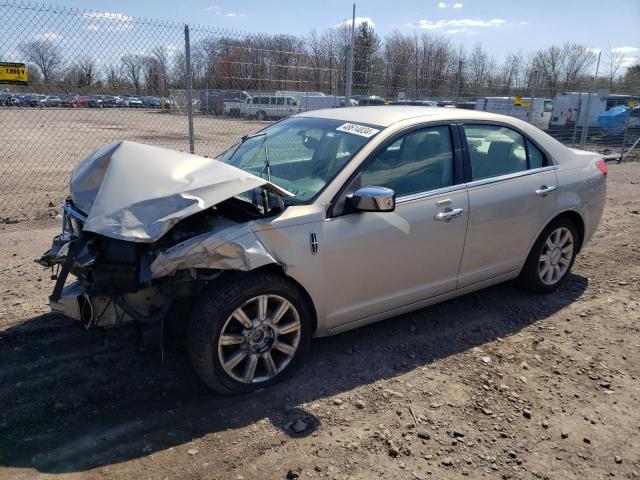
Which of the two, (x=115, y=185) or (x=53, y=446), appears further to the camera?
(x=115, y=185)

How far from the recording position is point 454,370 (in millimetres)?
3566

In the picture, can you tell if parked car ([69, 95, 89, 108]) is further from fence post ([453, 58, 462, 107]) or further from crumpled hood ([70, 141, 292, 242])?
fence post ([453, 58, 462, 107])

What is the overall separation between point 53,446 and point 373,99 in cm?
1007

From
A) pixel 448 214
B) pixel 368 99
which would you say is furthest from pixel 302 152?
pixel 368 99

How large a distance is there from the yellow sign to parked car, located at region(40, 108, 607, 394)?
3.45 m

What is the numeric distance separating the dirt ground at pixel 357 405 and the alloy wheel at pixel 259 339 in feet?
0.52

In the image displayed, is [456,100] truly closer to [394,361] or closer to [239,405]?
[394,361]

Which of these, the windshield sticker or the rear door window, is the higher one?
the windshield sticker

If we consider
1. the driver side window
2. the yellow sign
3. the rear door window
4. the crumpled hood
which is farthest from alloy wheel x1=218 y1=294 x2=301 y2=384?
the yellow sign

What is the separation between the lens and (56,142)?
1934 cm

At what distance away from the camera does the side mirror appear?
3.16 metres

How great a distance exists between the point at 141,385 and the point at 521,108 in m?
19.8

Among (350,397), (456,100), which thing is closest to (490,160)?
(350,397)

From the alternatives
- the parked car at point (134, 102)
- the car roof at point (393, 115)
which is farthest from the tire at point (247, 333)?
the parked car at point (134, 102)
